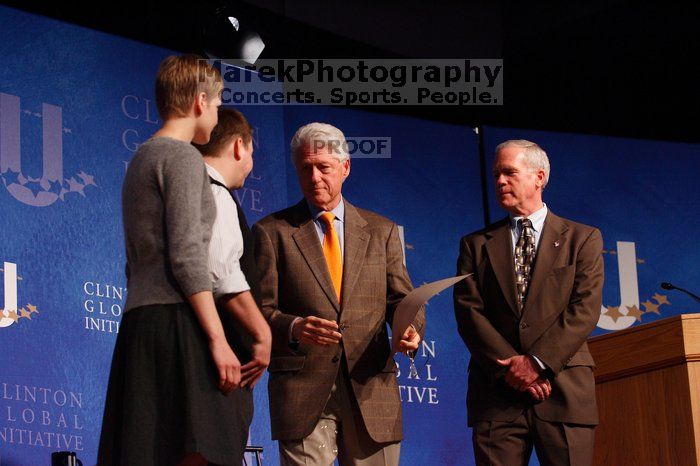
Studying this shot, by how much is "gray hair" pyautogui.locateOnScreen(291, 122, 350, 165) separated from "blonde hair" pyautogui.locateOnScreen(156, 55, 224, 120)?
3.10 feet

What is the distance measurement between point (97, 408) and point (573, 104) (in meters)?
3.75

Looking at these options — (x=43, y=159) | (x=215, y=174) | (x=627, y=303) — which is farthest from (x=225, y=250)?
(x=627, y=303)

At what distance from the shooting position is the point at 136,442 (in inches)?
87.1

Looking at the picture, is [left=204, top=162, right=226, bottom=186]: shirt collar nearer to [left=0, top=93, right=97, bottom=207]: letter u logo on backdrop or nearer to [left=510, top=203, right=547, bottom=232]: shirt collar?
[left=510, top=203, right=547, bottom=232]: shirt collar

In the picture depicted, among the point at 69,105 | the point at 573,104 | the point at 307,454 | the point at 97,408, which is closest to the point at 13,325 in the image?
the point at 97,408

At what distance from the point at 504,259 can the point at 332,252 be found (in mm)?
612

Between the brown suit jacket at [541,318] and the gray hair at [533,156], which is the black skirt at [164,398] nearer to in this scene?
the brown suit jacket at [541,318]

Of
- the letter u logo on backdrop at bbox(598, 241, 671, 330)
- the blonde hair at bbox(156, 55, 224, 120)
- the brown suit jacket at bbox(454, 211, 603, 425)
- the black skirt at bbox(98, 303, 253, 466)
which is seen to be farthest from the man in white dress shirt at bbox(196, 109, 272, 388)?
the letter u logo on backdrop at bbox(598, 241, 671, 330)

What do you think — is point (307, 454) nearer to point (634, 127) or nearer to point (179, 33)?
point (179, 33)

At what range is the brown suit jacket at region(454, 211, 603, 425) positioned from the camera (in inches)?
132

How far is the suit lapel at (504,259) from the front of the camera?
349cm

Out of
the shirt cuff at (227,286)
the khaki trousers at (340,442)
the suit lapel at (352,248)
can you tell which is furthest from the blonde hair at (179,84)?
the khaki trousers at (340,442)

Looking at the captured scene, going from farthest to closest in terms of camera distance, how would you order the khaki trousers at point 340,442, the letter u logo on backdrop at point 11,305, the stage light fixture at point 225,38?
the stage light fixture at point 225,38 < the letter u logo on backdrop at point 11,305 < the khaki trousers at point 340,442

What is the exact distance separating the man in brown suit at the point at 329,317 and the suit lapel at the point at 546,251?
40 cm
